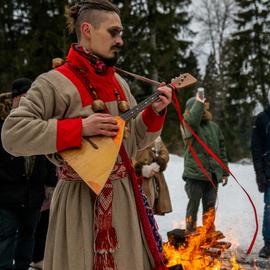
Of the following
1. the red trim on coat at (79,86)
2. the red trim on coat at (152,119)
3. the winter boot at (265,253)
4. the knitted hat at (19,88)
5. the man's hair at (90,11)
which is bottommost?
the winter boot at (265,253)

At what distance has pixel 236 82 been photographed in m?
26.7

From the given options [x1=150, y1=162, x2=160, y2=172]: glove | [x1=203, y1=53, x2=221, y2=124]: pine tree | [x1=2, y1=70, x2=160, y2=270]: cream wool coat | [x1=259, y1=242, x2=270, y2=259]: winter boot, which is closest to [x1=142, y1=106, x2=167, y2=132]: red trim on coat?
[x1=2, y1=70, x2=160, y2=270]: cream wool coat

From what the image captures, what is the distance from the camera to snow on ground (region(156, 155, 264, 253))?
696cm

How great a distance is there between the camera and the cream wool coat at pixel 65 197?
203 cm

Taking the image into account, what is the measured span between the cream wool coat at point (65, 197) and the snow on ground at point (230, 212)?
434cm

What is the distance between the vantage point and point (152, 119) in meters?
2.50

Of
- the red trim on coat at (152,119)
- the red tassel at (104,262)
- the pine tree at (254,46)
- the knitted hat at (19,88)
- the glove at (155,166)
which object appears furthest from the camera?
the pine tree at (254,46)

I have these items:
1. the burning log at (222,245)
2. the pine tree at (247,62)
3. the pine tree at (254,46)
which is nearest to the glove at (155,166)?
the burning log at (222,245)

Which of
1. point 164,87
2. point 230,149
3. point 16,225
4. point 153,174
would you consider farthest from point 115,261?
point 230,149

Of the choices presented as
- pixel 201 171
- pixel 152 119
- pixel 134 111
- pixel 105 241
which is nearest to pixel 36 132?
Result: pixel 134 111

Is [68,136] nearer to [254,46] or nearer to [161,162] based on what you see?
[161,162]

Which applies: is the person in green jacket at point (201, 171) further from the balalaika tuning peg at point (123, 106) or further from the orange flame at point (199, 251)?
the balalaika tuning peg at point (123, 106)

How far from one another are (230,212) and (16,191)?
604 centimetres

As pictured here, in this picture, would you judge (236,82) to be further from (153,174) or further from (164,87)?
(164,87)
